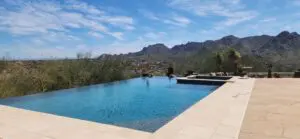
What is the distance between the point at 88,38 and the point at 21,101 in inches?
346

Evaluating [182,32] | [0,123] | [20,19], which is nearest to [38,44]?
[20,19]

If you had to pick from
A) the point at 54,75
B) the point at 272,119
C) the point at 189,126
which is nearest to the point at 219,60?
the point at 54,75

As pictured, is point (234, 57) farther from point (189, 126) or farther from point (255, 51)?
point (255, 51)

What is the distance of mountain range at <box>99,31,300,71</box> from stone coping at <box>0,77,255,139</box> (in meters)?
9.61

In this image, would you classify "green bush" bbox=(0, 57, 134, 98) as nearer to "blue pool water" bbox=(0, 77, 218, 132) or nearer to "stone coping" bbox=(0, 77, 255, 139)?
"blue pool water" bbox=(0, 77, 218, 132)

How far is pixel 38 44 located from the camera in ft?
49.9

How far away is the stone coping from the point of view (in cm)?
342

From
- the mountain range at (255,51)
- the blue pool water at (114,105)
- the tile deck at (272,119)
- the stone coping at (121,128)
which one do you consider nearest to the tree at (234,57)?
the mountain range at (255,51)

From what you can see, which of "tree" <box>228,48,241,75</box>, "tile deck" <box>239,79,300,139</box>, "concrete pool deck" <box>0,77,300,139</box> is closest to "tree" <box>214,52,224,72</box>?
"tree" <box>228,48,241,75</box>

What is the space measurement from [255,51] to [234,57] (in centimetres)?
1453

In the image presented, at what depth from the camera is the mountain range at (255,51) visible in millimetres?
15812

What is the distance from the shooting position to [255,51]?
87.2 ft

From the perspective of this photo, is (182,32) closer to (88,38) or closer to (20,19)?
(88,38)

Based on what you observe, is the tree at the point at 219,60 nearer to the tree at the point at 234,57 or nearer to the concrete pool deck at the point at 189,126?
the tree at the point at 234,57
